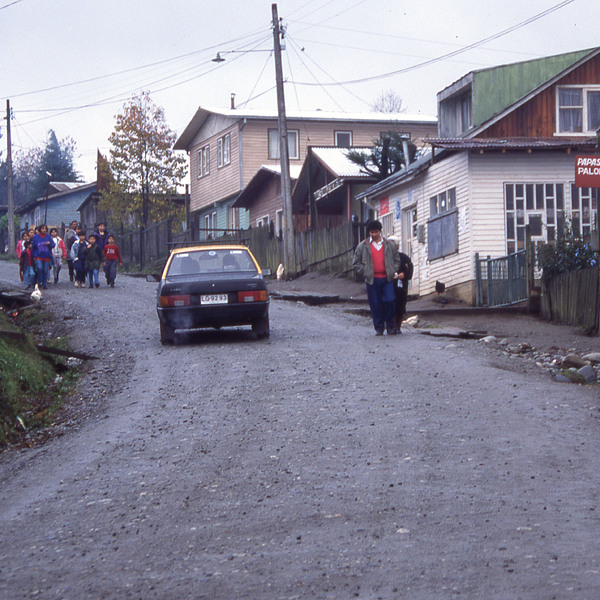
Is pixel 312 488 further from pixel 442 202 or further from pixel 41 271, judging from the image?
pixel 41 271

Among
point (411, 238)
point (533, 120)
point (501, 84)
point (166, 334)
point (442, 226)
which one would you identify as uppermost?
point (501, 84)

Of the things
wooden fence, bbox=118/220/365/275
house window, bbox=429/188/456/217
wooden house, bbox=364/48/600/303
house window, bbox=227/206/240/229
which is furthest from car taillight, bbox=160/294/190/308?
house window, bbox=227/206/240/229

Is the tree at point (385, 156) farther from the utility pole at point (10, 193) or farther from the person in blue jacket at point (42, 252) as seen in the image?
the utility pole at point (10, 193)

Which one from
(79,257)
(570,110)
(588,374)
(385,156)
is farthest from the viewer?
(385,156)

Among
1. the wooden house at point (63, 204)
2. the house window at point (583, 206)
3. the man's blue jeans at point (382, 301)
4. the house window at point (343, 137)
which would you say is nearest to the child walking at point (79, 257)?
the house window at point (583, 206)

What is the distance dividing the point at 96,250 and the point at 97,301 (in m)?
4.27

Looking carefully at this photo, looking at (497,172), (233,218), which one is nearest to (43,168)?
(233,218)

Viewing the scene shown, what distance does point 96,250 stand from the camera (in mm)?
28672

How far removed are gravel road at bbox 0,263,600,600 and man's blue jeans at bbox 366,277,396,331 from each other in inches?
133

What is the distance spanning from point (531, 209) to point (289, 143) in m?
23.1

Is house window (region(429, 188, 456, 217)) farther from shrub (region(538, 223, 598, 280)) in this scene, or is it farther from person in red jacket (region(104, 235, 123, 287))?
person in red jacket (region(104, 235, 123, 287))

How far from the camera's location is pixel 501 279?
2322 cm

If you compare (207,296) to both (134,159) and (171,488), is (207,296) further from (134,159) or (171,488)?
(134,159)

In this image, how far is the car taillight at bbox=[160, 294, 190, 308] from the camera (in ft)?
51.2
